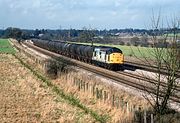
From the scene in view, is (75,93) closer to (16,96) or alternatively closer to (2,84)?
(16,96)

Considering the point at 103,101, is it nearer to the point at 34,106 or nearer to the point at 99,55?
the point at 34,106

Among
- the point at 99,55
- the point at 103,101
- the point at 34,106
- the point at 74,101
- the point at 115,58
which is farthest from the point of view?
the point at 99,55

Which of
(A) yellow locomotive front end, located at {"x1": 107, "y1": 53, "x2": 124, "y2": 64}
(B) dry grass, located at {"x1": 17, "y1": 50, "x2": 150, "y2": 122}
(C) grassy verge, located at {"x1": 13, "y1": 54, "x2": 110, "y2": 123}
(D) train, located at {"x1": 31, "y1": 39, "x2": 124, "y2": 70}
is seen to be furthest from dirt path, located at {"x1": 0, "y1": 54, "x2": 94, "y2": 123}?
(D) train, located at {"x1": 31, "y1": 39, "x2": 124, "y2": 70}

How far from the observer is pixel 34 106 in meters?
27.4

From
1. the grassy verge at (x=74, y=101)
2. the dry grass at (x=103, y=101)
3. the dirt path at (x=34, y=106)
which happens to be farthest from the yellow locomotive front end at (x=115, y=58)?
the dirt path at (x=34, y=106)

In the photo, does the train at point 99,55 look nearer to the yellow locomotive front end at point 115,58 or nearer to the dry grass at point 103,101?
the yellow locomotive front end at point 115,58

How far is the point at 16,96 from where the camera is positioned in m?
31.0

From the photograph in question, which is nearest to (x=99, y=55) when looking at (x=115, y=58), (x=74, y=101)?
(x=115, y=58)

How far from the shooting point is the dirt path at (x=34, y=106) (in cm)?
2359

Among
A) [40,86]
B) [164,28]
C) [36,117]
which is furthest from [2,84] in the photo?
[164,28]

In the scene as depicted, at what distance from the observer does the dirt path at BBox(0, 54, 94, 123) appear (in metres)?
23.6

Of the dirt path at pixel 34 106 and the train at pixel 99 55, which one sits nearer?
the dirt path at pixel 34 106

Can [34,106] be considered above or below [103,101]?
below

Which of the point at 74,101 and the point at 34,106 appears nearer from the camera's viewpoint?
the point at 34,106
